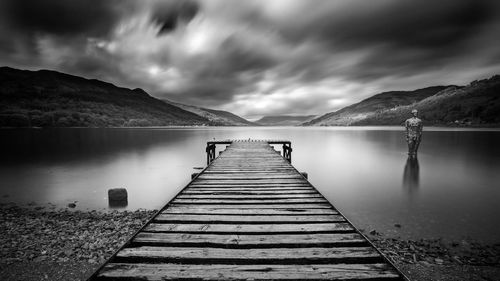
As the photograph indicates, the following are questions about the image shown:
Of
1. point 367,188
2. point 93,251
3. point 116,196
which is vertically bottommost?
point 367,188

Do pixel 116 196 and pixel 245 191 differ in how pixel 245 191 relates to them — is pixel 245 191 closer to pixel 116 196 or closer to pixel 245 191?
pixel 245 191

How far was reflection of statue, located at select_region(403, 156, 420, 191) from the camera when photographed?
54.9ft

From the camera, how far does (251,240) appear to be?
4055mm

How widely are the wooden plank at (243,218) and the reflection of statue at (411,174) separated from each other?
556 inches

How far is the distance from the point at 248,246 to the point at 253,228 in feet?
2.19

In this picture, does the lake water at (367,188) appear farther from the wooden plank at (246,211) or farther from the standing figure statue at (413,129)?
the wooden plank at (246,211)

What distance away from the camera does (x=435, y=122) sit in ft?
564

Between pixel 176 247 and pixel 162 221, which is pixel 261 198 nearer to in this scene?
pixel 162 221

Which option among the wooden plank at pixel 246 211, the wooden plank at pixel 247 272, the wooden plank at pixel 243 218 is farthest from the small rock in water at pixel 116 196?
the wooden plank at pixel 247 272

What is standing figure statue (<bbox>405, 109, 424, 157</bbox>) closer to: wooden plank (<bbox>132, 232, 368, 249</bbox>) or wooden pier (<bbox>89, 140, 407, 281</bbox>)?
wooden pier (<bbox>89, 140, 407, 281</bbox>)

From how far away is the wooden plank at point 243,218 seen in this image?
4.91 metres

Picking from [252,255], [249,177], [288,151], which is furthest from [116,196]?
[288,151]

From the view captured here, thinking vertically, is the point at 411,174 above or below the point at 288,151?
below

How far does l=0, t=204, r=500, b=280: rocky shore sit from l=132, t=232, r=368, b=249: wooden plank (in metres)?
3.59
